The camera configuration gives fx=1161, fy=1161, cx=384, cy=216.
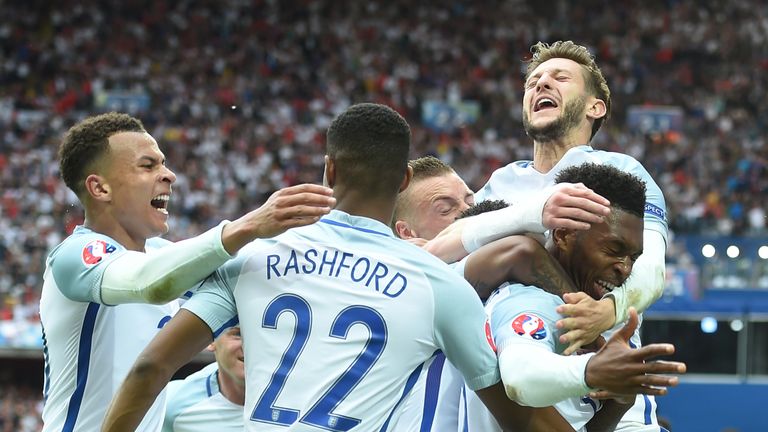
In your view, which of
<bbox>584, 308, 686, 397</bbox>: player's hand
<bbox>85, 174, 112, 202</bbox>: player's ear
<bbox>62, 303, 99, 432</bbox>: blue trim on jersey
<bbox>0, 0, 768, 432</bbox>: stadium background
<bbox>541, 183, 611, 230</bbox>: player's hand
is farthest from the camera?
<bbox>0, 0, 768, 432</bbox>: stadium background

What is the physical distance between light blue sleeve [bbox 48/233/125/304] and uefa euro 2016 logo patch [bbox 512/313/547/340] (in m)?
1.64

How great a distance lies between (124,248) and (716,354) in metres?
17.8

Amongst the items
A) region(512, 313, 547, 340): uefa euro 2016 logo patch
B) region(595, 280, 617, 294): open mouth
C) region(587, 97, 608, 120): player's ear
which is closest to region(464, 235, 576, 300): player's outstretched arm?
region(595, 280, 617, 294): open mouth

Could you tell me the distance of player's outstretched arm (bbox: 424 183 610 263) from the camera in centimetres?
418

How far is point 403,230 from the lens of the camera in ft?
19.1

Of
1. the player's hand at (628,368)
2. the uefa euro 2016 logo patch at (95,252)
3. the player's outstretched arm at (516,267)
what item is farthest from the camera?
the uefa euro 2016 logo patch at (95,252)

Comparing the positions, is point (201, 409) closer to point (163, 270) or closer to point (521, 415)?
point (163, 270)

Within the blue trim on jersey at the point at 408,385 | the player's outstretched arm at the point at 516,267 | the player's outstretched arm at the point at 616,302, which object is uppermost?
the player's outstretched arm at the point at 516,267

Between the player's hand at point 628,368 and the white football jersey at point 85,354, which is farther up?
the player's hand at point 628,368

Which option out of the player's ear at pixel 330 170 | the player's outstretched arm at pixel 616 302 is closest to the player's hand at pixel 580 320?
the player's outstretched arm at pixel 616 302

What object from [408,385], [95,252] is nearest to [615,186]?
[408,385]

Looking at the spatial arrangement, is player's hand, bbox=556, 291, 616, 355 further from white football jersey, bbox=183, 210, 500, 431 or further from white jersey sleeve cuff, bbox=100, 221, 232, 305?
white jersey sleeve cuff, bbox=100, 221, 232, 305

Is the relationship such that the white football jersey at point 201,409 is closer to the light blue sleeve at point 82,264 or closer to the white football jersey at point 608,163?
the light blue sleeve at point 82,264

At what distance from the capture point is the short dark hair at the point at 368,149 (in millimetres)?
3967
